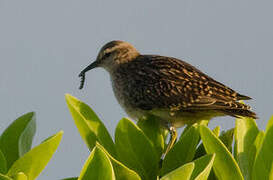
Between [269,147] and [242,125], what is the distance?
57 centimetres

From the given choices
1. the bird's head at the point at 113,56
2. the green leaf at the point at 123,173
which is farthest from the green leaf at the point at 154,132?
the bird's head at the point at 113,56

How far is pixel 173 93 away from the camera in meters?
6.07

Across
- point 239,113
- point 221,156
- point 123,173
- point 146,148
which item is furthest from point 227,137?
point 239,113

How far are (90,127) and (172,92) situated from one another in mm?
2911

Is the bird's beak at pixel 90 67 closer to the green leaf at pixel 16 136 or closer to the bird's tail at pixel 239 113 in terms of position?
the bird's tail at pixel 239 113

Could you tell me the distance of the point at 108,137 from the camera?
3.32 meters

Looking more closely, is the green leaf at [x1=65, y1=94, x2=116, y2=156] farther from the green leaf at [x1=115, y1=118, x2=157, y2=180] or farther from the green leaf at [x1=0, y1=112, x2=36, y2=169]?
the green leaf at [x1=0, y1=112, x2=36, y2=169]

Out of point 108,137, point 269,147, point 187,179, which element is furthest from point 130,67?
point 187,179

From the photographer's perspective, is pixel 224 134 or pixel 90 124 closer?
pixel 90 124

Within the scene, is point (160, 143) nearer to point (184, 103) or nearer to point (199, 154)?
point (199, 154)

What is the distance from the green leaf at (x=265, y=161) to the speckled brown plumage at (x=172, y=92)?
8.67ft

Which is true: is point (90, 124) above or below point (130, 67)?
above

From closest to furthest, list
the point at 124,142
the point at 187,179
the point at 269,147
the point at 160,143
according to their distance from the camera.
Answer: the point at 187,179
the point at 269,147
the point at 124,142
the point at 160,143

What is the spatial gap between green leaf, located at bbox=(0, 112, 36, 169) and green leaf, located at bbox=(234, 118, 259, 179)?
3.90 feet
